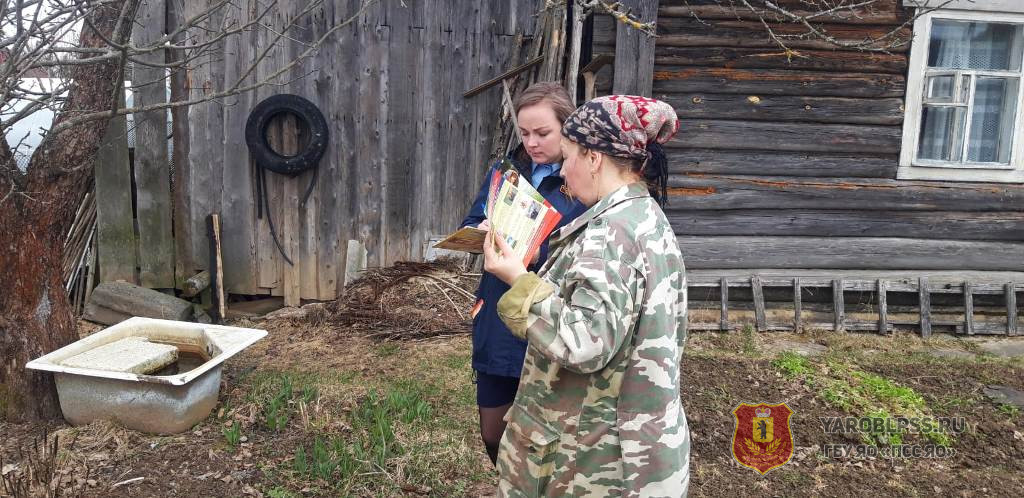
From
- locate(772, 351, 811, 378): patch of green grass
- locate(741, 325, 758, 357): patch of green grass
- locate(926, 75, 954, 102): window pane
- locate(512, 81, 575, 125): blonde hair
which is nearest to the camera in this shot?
locate(512, 81, 575, 125): blonde hair

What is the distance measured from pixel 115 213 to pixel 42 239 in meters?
2.88

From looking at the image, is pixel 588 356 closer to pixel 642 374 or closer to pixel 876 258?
pixel 642 374

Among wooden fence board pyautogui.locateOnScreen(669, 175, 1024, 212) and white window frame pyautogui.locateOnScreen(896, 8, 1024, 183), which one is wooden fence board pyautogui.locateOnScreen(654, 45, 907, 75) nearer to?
white window frame pyautogui.locateOnScreen(896, 8, 1024, 183)

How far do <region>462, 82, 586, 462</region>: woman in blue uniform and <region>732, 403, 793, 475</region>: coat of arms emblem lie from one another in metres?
1.91

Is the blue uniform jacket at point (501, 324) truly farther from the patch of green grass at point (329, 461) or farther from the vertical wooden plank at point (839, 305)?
the vertical wooden plank at point (839, 305)

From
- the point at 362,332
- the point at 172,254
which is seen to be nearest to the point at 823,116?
the point at 362,332

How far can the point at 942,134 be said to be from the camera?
652 centimetres

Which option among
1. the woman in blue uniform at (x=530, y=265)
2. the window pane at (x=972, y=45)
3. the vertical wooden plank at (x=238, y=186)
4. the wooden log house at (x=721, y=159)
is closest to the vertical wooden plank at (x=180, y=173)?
the wooden log house at (x=721, y=159)

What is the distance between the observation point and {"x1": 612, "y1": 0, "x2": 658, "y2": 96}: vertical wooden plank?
587 cm

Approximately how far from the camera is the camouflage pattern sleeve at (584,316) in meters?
1.65

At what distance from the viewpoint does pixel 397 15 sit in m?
6.50

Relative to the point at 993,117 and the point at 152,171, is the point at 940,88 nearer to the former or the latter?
the point at 993,117

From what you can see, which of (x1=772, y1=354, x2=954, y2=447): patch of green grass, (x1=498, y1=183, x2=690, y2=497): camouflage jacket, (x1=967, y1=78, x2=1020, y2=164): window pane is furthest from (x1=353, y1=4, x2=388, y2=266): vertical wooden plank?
(x1=967, y1=78, x2=1020, y2=164): window pane

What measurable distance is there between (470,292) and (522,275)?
4.58m
